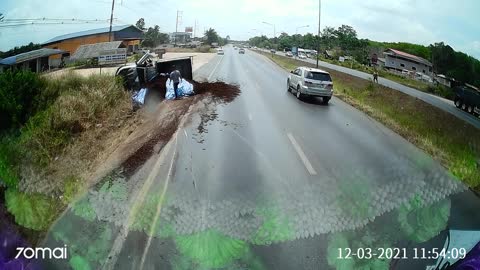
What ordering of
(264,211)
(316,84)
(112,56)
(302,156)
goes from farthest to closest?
(316,84)
(112,56)
(302,156)
(264,211)

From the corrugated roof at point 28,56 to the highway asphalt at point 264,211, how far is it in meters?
3.42

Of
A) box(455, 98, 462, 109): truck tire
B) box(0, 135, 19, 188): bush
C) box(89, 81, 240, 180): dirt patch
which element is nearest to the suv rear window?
box(89, 81, 240, 180): dirt patch

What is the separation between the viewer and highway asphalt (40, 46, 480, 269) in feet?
15.4

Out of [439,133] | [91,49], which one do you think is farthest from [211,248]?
[91,49]

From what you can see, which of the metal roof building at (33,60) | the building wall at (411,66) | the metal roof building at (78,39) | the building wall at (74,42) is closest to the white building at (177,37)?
the metal roof building at (78,39)

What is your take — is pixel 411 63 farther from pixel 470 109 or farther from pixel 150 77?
pixel 150 77

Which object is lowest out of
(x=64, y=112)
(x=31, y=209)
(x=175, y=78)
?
(x=31, y=209)

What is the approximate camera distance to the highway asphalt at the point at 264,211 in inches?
185

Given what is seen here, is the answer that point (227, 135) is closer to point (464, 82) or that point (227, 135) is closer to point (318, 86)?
point (464, 82)

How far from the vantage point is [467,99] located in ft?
19.2

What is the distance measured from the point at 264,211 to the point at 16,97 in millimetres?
7572

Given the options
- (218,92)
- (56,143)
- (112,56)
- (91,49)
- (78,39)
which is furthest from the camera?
(218,92)

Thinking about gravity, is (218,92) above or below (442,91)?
below

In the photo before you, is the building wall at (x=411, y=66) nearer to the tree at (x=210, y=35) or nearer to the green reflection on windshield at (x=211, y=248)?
the green reflection on windshield at (x=211, y=248)
